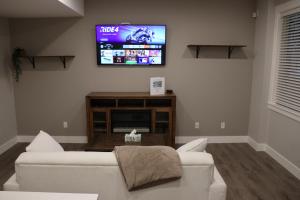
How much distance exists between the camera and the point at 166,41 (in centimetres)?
420

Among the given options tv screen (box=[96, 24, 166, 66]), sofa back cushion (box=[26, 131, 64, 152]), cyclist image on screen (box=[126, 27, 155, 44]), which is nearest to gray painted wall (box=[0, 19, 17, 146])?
tv screen (box=[96, 24, 166, 66])

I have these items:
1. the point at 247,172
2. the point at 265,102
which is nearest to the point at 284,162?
the point at 247,172

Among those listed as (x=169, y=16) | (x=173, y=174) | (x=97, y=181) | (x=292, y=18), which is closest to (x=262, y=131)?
(x=292, y=18)

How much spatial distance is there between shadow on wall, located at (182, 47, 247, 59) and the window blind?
2.28ft

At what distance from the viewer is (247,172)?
334cm

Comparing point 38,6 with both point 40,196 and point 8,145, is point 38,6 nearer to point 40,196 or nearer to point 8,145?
point 8,145

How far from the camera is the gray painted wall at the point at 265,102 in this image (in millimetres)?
3510

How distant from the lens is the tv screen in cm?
407

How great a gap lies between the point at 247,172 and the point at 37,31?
396cm

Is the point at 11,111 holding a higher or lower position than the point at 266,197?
higher

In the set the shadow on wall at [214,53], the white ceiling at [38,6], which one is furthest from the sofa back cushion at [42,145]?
the shadow on wall at [214,53]

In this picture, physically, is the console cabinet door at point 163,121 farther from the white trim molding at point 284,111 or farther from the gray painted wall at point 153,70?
the white trim molding at point 284,111

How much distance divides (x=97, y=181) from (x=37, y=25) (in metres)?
3.39

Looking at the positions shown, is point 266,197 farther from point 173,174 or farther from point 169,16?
point 169,16
